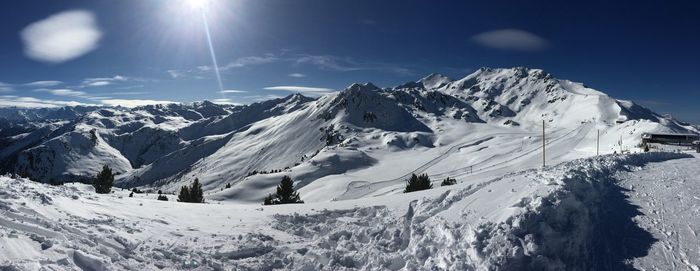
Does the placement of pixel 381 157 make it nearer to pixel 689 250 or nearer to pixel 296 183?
pixel 296 183

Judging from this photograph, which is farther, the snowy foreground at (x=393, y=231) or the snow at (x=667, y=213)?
the snow at (x=667, y=213)

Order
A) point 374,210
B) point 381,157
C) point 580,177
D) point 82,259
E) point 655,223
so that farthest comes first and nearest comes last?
1. point 381,157
2. point 374,210
3. point 580,177
4. point 655,223
5. point 82,259

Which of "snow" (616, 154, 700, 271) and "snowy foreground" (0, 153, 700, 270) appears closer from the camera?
"snowy foreground" (0, 153, 700, 270)

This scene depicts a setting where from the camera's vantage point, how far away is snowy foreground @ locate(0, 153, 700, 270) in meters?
10.8

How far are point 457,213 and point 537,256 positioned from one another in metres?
3.92

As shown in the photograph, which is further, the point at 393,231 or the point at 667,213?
the point at 393,231

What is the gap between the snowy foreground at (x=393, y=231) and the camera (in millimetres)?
10789

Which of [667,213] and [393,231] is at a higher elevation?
[667,213]

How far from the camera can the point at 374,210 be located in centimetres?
1873

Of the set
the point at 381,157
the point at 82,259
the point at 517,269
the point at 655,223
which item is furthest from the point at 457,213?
the point at 381,157

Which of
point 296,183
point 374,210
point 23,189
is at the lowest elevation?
point 296,183

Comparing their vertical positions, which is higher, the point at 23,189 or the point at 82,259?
the point at 23,189

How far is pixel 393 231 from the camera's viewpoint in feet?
49.1

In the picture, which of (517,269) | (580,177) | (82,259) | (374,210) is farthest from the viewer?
(374,210)
